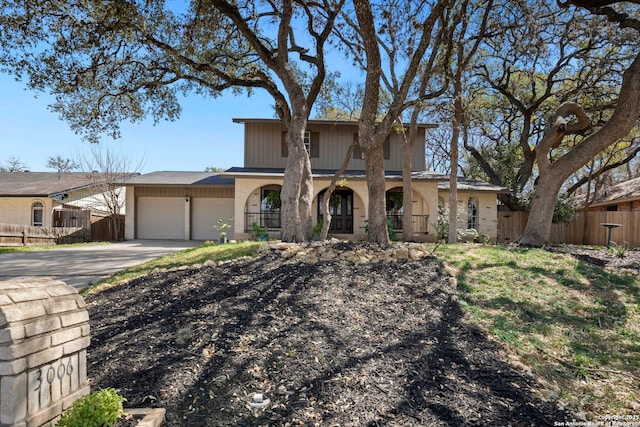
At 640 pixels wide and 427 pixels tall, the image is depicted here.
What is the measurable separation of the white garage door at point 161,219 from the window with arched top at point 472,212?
1339cm

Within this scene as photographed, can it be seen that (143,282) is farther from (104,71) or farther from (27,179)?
(27,179)

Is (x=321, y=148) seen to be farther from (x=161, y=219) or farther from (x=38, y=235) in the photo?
(x=38, y=235)

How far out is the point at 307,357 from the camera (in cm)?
332

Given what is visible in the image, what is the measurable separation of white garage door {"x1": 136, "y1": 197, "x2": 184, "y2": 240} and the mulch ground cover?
44.7 ft

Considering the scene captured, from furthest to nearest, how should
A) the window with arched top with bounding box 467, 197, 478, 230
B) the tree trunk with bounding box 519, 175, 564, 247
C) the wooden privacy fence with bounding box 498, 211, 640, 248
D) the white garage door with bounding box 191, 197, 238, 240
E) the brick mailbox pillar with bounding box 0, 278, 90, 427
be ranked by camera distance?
the white garage door with bounding box 191, 197, 238, 240
the window with arched top with bounding box 467, 197, 478, 230
the wooden privacy fence with bounding box 498, 211, 640, 248
the tree trunk with bounding box 519, 175, 564, 247
the brick mailbox pillar with bounding box 0, 278, 90, 427

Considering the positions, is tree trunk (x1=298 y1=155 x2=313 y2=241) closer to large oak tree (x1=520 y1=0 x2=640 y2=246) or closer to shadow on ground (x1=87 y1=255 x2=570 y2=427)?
shadow on ground (x1=87 y1=255 x2=570 y2=427)

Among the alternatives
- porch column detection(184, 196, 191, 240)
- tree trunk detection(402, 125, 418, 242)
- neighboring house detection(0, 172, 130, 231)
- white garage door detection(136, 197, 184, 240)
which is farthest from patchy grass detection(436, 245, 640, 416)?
neighboring house detection(0, 172, 130, 231)

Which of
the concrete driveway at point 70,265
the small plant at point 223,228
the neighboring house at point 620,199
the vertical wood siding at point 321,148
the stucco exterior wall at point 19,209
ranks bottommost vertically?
the concrete driveway at point 70,265

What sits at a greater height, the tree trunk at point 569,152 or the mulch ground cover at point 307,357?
the tree trunk at point 569,152

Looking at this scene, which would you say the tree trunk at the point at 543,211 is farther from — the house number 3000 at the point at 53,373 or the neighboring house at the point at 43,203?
the neighboring house at the point at 43,203

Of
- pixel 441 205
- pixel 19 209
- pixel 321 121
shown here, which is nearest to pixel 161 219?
pixel 19 209

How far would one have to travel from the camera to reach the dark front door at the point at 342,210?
1647 cm

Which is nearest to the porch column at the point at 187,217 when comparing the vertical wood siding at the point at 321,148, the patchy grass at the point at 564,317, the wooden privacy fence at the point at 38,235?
the vertical wood siding at the point at 321,148

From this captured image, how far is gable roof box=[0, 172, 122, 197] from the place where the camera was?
18.8 metres
